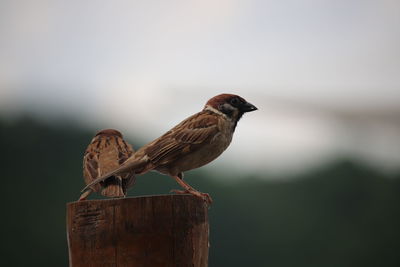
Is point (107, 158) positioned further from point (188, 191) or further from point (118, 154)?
point (188, 191)

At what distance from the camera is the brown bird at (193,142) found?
7523 millimetres

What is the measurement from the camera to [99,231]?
5422 mm

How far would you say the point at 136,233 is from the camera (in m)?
5.38

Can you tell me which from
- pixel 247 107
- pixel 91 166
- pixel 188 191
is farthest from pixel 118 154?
pixel 247 107

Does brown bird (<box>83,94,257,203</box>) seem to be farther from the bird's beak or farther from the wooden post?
the wooden post

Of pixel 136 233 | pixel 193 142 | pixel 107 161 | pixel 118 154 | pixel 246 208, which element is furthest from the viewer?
pixel 246 208

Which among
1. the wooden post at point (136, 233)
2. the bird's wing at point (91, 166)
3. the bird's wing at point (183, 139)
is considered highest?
the bird's wing at point (183, 139)

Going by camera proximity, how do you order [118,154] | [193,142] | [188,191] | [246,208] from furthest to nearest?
1. [246,208]
2. [118,154]
3. [193,142]
4. [188,191]

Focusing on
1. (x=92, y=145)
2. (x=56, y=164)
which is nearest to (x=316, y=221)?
(x=56, y=164)

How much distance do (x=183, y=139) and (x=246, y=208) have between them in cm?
5587

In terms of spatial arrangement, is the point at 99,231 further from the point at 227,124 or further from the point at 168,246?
the point at 227,124

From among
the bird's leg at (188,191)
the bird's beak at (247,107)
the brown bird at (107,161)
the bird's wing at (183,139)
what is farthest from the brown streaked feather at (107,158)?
the bird's beak at (247,107)

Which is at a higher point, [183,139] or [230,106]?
[230,106]

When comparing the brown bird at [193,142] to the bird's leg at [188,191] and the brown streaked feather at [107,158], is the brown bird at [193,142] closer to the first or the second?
the bird's leg at [188,191]
